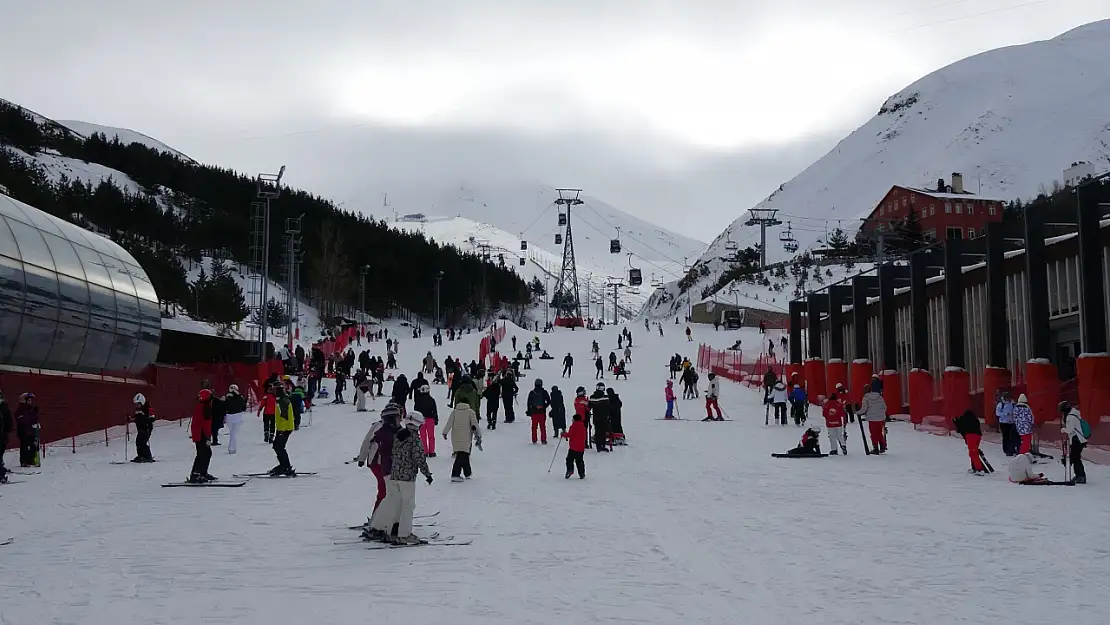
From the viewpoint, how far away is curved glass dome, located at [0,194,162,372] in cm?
2278

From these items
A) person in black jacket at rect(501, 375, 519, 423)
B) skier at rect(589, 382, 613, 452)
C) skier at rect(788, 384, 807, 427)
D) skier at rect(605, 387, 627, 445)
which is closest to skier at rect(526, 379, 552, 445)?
skier at rect(605, 387, 627, 445)

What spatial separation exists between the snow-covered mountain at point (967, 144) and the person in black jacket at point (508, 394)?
100.0 meters

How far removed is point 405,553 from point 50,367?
58.6 ft

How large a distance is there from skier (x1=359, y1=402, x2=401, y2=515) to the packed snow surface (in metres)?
0.85

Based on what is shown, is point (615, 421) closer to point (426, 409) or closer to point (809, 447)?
point (809, 447)

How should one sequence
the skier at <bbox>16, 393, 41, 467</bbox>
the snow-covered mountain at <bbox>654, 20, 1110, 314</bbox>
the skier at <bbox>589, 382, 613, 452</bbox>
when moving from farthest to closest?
the snow-covered mountain at <bbox>654, 20, 1110, 314</bbox> < the skier at <bbox>589, 382, 613, 452</bbox> < the skier at <bbox>16, 393, 41, 467</bbox>

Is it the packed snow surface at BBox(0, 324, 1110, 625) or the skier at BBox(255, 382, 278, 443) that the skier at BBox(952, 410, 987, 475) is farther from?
the skier at BBox(255, 382, 278, 443)

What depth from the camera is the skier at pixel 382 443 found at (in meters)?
10.8

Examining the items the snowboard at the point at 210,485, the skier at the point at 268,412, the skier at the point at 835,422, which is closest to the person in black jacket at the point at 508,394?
the skier at the point at 268,412

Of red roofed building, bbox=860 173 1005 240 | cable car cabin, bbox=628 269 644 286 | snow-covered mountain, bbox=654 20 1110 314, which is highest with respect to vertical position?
snow-covered mountain, bbox=654 20 1110 314

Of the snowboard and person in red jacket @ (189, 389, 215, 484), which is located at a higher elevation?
person in red jacket @ (189, 389, 215, 484)

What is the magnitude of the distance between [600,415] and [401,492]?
10229mm

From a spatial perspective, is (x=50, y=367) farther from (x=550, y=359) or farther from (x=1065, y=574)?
(x=550, y=359)

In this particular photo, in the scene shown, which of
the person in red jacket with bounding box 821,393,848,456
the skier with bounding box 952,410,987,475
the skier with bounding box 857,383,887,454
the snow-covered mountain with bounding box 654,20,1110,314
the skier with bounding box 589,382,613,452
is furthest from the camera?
the snow-covered mountain with bounding box 654,20,1110,314
